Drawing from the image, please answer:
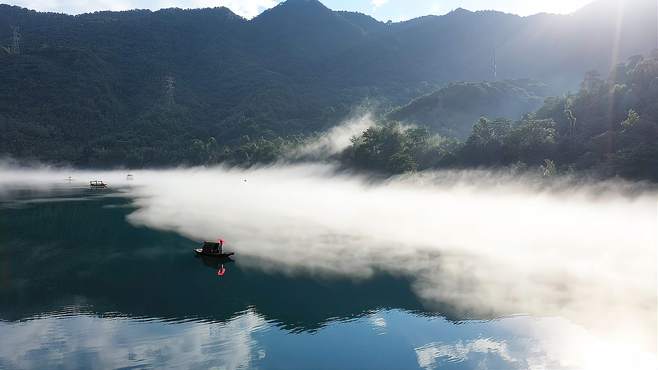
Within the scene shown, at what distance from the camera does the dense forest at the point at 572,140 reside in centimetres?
7344

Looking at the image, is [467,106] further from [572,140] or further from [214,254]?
[214,254]

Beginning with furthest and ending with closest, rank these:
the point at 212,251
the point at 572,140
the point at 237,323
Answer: the point at 572,140, the point at 212,251, the point at 237,323

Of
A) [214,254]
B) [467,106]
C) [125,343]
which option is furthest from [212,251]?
[467,106]

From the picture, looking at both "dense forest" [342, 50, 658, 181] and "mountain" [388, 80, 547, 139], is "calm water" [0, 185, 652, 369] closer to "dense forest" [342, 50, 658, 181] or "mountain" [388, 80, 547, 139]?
"dense forest" [342, 50, 658, 181]

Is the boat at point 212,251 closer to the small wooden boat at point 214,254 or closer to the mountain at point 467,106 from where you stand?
the small wooden boat at point 214,254

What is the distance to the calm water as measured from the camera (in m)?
25.1

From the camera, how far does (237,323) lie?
29984mm

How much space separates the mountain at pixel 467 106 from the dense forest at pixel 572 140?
62005mm

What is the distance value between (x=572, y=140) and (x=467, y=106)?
329 ft

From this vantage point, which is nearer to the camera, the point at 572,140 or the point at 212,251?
the point at 212,251

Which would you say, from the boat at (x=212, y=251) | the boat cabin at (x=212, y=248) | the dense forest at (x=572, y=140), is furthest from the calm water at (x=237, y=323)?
the dense forest at (x=572, y=140)

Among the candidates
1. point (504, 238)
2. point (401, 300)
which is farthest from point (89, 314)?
point (504, 238)

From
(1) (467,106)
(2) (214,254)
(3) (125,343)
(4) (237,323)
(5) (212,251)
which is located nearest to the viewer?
(3) (125,343)

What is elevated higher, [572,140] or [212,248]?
[572,140]
